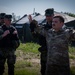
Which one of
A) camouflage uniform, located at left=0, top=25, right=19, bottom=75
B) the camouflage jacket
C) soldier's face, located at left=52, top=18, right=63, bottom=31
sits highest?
soldier's face, located at left=52, top=18, right=63, bottom=31

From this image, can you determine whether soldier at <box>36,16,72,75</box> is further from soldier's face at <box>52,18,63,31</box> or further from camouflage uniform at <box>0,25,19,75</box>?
camouflage uniform at <box>0,25,19,75</box>

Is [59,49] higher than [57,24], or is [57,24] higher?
[57,24]

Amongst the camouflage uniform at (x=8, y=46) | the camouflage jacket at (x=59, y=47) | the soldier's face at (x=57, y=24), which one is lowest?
the camouflage uniform at (x=8, y=46)

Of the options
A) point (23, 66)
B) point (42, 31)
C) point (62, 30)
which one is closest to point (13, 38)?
point (42, 31)

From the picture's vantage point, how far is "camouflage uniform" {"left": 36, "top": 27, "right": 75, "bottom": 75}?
15.6 feet

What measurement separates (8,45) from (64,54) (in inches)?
107

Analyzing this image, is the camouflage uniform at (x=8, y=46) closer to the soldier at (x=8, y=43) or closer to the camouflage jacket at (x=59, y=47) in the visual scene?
the soldier at (x=8, y=43)

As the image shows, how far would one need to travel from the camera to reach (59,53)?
15.6ft

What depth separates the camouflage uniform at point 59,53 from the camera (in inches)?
187

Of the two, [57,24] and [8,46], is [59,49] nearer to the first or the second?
[57,24]

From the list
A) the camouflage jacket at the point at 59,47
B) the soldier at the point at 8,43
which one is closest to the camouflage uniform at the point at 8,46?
the soldier at the point at 8,43

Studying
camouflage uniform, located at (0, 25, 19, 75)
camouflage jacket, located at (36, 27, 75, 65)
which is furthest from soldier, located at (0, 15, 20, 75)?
camouflage jacket, located at (36, 27, 75, 65)

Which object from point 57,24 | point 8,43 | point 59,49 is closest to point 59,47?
point 59,49

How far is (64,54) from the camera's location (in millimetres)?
4758
